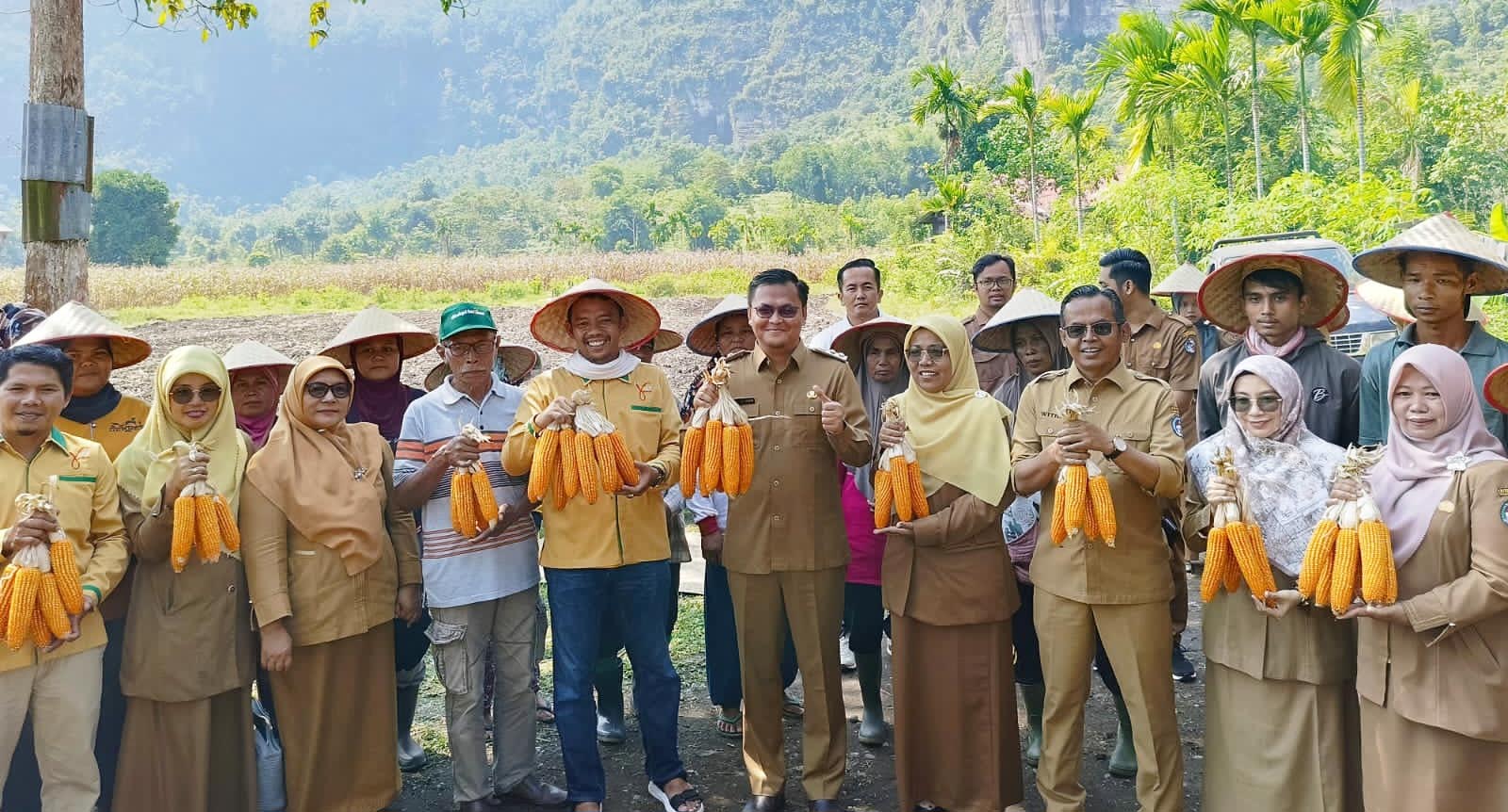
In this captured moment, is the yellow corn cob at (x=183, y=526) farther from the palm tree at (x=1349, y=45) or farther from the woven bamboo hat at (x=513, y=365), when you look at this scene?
the palm tree at (x=1349, y=45)

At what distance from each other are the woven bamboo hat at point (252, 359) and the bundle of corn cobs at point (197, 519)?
103 cm

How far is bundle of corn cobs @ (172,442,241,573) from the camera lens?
412 centimetres

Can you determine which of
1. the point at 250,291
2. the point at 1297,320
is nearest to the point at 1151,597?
the point at 1297,320

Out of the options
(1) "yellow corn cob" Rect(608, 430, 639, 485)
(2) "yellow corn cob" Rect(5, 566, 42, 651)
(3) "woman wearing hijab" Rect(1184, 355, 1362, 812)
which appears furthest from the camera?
(1) "yellow corn cob" Rect(608, 430, 639, 485)

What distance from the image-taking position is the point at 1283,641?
401 cm

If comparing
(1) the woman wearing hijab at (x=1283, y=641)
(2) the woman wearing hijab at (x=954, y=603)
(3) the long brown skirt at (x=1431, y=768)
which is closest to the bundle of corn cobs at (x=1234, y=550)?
(1) the woman wearing hijab at (x=1283, y=641)

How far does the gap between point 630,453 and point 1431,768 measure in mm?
3400

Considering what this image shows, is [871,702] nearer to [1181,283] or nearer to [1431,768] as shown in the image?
[1431,768]

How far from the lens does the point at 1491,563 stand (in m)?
3.42

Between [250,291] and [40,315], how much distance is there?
118 ft

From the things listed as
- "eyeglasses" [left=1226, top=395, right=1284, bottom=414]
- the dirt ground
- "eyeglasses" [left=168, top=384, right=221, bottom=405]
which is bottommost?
the dirt ground

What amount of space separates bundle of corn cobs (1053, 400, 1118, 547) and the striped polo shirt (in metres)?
2.53

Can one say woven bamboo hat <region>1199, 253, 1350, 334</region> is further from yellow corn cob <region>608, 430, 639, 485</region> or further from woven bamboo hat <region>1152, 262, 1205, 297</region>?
woven bamboo hat <region>1152, 262, 1205, 297</region>

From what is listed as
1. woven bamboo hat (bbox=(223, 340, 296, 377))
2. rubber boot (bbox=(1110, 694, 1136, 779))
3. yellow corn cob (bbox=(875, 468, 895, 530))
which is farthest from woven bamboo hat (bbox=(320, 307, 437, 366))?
A: rubber boot (bbox=(1110, 694, 1136, 779))
